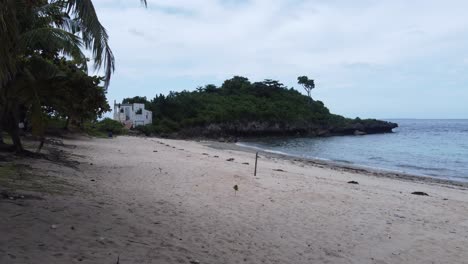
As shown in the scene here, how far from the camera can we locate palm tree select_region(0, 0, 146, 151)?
4770 mm

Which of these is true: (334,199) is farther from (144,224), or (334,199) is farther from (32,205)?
(32,205)

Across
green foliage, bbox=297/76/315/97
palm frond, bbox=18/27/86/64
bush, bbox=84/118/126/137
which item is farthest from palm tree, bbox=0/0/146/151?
green foliage, bbox=297/76/315/97

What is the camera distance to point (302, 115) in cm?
7594

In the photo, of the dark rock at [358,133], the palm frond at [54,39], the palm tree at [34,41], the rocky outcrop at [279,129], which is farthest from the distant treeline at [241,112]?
the palm frond at [54,39]

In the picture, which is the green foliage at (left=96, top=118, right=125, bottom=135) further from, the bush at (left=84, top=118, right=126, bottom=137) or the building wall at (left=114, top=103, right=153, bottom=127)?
the building wall at (left=114, top=103, right=153, bottom=127)

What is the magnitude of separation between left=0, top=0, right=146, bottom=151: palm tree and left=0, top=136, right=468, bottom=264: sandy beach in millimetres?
1618

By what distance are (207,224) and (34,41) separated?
548cm

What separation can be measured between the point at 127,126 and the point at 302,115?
123 feet

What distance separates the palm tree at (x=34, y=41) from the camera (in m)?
4.77

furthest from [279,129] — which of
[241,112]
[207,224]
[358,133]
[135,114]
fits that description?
[207,224]

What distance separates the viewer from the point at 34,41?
812 cm

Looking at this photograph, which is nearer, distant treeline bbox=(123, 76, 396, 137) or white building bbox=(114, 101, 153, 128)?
white building bbox=(114, 101, 153, 128)

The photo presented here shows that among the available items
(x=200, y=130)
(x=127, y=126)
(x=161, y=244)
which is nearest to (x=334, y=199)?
(x=161, y=244)

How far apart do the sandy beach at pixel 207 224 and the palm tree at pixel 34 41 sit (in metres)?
1.62
